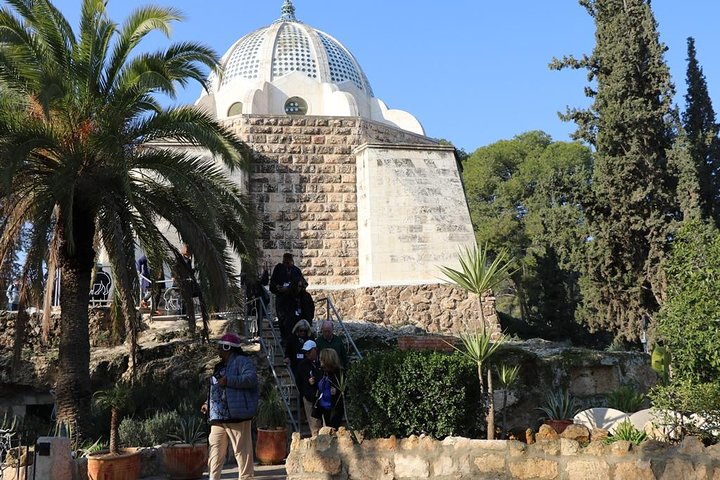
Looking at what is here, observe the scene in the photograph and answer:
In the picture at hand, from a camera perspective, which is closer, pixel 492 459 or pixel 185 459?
pixel 492 459

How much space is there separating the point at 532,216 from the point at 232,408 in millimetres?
23466

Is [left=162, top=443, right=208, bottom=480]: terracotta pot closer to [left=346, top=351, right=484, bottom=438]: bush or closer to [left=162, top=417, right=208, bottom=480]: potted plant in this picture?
[left=162, top=417, right=208, bottom=480]: potted plant

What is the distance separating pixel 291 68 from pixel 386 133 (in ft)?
12.4

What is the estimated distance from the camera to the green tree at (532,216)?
19.0 m

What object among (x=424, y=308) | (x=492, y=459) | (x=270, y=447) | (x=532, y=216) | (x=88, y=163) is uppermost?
(x=532, y=216)

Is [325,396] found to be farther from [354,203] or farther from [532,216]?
[532,216]

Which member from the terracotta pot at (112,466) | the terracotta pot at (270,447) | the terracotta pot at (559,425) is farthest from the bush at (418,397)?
the terracotta pot at (112,466)

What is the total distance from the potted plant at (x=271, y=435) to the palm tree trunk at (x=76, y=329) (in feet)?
6.90

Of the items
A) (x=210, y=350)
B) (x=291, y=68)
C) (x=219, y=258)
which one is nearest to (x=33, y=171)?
(x=219, y=258)

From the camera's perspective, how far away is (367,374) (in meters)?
6.10

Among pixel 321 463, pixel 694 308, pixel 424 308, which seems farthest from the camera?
pixel 424 308

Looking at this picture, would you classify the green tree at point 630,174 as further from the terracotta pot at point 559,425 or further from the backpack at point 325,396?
the backpack at point 325,396

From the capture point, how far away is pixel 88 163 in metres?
7.99

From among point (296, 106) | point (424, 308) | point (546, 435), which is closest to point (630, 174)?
→ point (424, 308)
